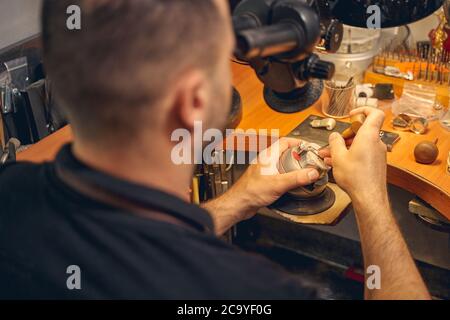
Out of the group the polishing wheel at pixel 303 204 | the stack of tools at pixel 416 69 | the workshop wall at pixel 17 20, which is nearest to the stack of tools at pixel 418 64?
the stack of tools at pixel 416 69

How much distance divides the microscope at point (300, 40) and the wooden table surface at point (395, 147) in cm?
24

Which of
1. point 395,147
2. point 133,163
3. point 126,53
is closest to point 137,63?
point 126,53

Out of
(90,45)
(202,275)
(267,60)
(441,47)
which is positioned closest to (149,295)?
(202,275)

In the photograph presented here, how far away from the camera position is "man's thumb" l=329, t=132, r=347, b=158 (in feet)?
4.33

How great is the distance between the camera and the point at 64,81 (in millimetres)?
756

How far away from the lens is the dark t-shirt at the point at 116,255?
737 mm

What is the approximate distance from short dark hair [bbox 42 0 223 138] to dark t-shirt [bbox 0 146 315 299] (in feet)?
0.32

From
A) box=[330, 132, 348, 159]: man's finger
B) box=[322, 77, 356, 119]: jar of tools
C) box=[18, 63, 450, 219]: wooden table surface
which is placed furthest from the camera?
box=[322, 77, 356, 119]: jar of tools

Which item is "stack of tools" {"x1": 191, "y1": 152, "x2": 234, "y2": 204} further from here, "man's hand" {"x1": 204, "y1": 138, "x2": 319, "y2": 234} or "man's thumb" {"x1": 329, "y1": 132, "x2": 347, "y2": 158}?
"man's thumb" {"x1": 329, "y1": 132, "x2": 347, "y2": 158}

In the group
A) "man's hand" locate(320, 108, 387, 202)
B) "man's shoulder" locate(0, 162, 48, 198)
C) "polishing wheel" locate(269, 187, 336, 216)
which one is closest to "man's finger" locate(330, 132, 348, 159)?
"man's hand" locate(320, 108, 387, 202)

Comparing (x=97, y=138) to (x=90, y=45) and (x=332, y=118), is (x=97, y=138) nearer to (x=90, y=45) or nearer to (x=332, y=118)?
(x=90, y=45)

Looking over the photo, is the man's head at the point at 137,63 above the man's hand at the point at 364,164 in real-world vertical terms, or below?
above

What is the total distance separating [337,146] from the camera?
1338mm

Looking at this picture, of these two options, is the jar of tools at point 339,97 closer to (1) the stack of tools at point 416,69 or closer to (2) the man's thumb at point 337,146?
(1) the stack of tools at point 416,69
